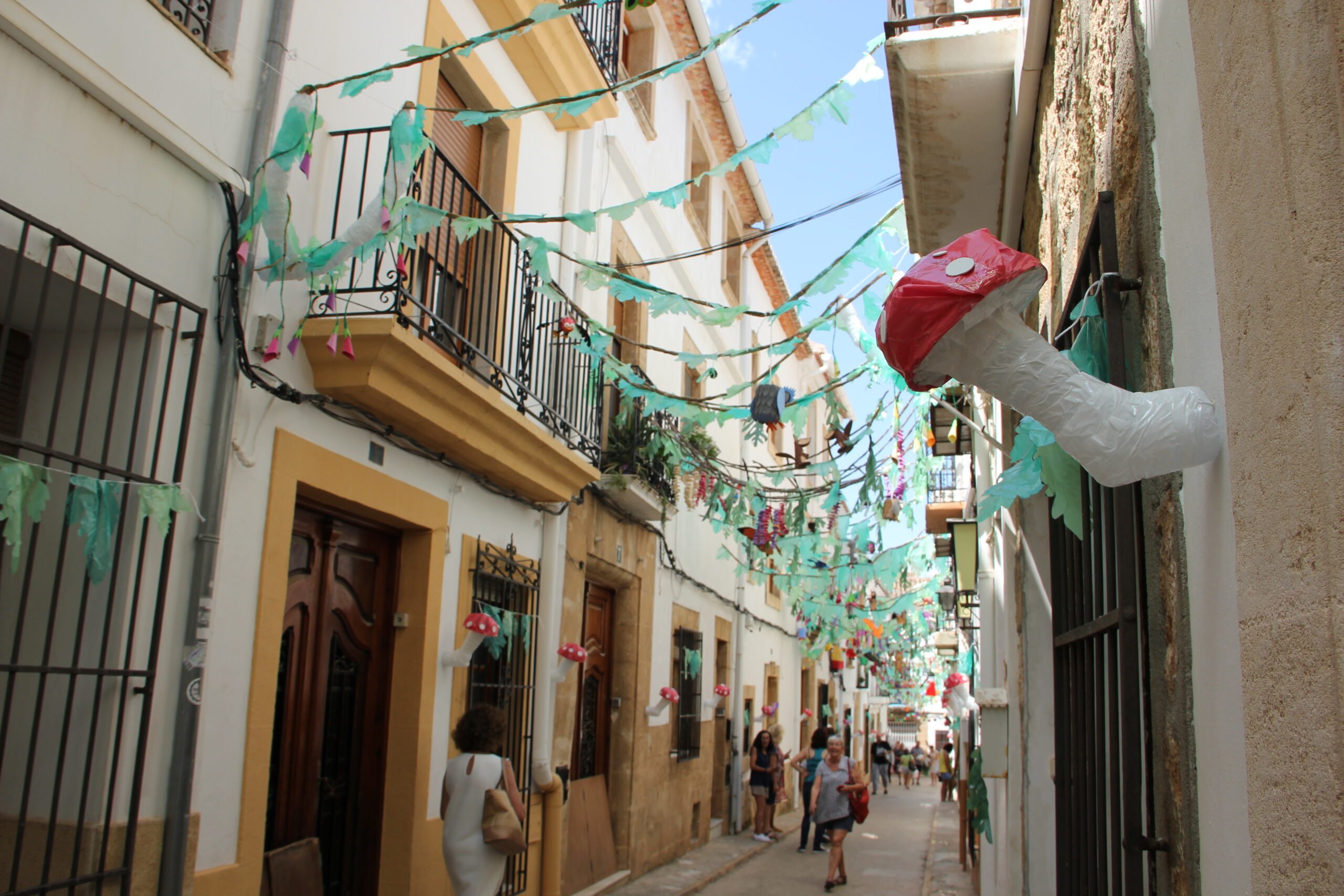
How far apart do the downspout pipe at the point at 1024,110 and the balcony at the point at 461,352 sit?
2.42 meters

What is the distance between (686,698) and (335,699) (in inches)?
283

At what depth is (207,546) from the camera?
14.2 feet

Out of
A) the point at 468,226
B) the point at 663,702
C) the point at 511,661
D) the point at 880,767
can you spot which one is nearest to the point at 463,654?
the point at 511,661

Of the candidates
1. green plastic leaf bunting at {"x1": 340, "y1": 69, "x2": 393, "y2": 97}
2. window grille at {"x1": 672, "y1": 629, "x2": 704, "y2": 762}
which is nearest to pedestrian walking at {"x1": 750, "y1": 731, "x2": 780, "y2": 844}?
window grille at {"x1": 672, "y1": 629, "x2": 704, "y2": 762}

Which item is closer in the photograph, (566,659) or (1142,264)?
(1142,264)

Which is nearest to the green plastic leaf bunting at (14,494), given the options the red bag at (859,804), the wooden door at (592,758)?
the wooden door at (592,758)

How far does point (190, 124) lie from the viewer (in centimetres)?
Result: 436

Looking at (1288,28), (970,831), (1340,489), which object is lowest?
(970,831)

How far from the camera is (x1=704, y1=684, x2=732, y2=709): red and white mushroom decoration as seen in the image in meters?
13.3

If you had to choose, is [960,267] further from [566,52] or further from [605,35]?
[605,35]

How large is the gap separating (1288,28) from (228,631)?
4409mm

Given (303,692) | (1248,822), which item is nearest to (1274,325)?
(1248,822)

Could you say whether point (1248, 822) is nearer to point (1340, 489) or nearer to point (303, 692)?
point (1340, 489)

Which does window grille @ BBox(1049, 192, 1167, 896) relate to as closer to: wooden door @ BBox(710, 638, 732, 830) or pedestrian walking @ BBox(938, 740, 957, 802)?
wooden door @ BBox(710, 638, 732, 830)
